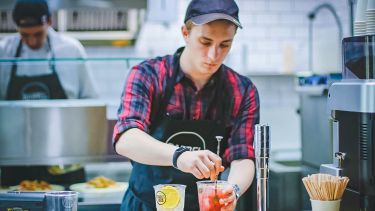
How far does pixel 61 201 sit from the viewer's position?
174cm

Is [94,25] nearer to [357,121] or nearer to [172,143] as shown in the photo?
[172,143]

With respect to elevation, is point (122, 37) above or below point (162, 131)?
above

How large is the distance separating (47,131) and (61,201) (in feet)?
3.55

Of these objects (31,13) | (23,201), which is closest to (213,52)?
(23,201)

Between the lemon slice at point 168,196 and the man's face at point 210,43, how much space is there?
710 mm

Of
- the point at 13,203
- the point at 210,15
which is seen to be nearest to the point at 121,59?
the point at 210,15

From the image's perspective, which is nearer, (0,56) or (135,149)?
(135,149)

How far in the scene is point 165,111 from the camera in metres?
2.39

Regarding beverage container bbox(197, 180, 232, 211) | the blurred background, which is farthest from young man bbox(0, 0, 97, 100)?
beverage container bbox(197, 180, 232, 211)

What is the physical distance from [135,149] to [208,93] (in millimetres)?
438

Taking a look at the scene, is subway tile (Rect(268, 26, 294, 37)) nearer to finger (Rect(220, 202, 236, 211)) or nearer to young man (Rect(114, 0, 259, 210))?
young man (Rect(114, 0, 259, 210))

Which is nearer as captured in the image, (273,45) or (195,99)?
(195,99)

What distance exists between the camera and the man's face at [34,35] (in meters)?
3.33

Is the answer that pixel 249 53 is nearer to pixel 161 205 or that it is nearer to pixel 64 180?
pixel 64 180
